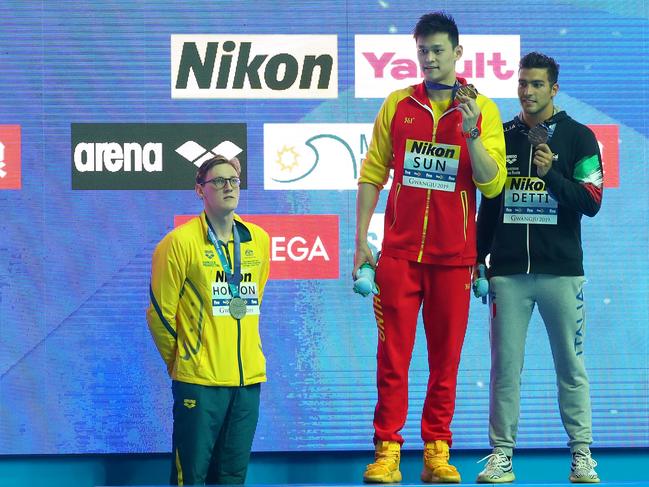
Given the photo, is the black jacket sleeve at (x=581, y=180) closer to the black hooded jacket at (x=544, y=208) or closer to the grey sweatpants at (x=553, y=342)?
the black hooded jacket at (x=544, y=208)

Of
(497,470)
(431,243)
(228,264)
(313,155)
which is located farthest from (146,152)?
(497,470)

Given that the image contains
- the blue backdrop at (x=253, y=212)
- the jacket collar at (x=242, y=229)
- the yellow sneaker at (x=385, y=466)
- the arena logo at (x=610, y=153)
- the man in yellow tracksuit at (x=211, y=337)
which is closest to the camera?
the yellow sneaker at (x=385, y=466)

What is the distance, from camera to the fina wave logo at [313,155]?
4.69 metres

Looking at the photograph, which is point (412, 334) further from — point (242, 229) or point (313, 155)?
point (313, 155)

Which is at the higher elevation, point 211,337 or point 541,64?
point 541,64

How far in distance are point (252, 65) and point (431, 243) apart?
1.67m

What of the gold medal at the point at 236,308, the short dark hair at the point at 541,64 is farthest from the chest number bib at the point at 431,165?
the gold medal at the point at 236,308

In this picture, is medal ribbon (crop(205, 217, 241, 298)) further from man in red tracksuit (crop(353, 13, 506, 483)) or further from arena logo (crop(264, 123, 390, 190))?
arena logo (crop(264, 123, 390, 190))

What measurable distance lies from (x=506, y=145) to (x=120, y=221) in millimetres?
1901

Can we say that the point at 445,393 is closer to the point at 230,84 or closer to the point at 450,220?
the point at 450,220

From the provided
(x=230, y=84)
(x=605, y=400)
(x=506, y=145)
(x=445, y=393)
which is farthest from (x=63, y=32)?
(x=605, y=400)

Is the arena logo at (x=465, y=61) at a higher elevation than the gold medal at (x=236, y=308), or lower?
higher

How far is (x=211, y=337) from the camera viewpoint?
351cm

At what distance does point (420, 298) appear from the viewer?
3.52 m
